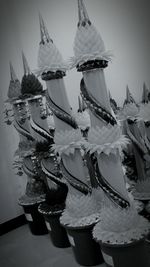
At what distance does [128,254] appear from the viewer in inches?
85.5

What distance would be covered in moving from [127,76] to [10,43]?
68.8 inches

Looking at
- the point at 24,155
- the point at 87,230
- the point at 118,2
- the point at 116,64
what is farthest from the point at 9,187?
the point at 118,2

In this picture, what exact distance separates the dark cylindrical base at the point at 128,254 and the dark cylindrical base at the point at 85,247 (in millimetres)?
414

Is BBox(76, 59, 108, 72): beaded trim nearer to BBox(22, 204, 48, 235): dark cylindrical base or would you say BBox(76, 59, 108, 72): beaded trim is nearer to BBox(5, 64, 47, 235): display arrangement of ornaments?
BBox(5, 64, 47, 235): display arrangement of ornaments

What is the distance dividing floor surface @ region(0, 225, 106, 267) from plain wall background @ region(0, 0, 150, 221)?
40 cm

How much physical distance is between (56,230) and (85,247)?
53cm

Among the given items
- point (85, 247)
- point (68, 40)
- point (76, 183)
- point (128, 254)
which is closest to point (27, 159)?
point (76, 183)

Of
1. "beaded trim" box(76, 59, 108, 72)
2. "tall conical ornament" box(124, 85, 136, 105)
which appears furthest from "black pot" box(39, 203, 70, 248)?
"beaded trim" box(76, 59, 108, 72)

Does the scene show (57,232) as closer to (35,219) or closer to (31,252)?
(31,252)

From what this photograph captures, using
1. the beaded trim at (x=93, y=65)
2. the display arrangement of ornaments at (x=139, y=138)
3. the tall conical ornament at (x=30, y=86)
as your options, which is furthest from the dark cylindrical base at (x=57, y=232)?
the beaded trim at (x=93, y=65)

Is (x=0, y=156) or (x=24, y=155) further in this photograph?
(x=0, y=156)

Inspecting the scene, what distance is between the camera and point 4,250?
3.53 m

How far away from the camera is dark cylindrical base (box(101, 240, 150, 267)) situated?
2.16m

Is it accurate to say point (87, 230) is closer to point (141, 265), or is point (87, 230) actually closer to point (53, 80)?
point (141, 265)
